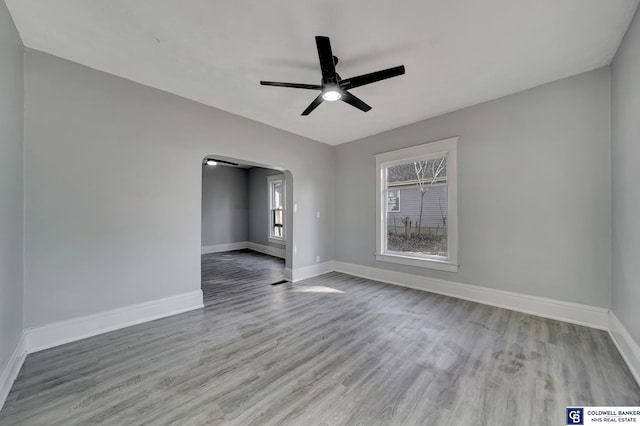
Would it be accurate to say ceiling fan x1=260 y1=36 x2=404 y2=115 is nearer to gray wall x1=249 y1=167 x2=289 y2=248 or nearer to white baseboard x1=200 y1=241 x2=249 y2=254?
gray wall x1=249 y1=167 x2=289 y2=248

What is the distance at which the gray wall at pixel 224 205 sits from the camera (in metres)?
7.50

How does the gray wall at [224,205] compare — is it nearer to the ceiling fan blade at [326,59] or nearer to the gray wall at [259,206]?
the gray wall at [259,206]

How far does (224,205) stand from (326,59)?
6739mm

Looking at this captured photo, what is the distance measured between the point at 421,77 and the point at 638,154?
1.95 meters

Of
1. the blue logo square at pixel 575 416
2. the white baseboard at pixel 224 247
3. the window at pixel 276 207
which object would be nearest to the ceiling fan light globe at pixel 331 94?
the blue logo square at pixel 575 416

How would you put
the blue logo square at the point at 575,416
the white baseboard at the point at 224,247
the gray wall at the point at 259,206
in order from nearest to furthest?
1. the blue logo square at the point at 575,416
2. the white baseboard at the point at 224,247
3. the gray wall at the point at 259,206

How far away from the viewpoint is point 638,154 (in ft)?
6.27

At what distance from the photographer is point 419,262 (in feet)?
13.3

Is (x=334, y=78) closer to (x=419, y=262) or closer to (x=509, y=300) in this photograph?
(x=419, y=262)

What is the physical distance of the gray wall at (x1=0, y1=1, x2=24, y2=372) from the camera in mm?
1729

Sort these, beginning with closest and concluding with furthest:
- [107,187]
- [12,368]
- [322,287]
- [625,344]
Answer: [12,368], [625,344], [107,187], [322,287]

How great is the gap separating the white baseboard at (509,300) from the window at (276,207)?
3.51 meters

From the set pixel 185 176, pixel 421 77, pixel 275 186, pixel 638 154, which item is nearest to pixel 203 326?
pixel 185 176

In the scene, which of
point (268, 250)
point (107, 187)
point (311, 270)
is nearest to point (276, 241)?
point (268, 250)
